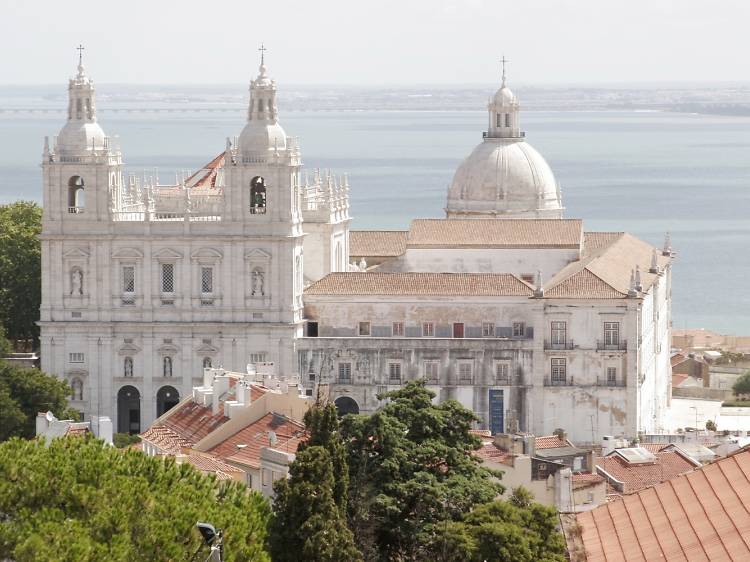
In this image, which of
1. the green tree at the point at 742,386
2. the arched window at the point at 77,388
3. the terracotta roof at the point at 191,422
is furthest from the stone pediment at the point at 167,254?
the green tree at the point at 742,386

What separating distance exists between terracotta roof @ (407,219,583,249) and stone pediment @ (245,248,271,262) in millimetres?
6022

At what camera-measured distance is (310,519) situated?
112ft

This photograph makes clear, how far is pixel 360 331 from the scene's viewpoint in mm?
66188

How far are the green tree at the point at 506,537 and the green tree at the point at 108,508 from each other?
2.79 metres

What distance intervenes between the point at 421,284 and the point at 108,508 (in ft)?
116

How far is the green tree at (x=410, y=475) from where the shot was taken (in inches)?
1478

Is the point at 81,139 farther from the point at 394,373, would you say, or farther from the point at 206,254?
the point at 394,373

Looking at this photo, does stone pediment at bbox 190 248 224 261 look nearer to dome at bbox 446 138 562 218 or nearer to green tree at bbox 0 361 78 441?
green tree at bbox 0 361 78 441

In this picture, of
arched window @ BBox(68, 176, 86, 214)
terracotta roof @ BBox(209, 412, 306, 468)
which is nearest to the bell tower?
arched window @ BBox(68, 176, 86, 214)

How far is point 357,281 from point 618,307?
658cm

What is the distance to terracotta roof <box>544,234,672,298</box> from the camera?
64.6 m

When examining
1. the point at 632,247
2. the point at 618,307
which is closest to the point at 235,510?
the point at 618,307

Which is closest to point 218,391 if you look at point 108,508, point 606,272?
point 606,272

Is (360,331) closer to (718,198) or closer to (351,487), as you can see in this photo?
(351,487)
